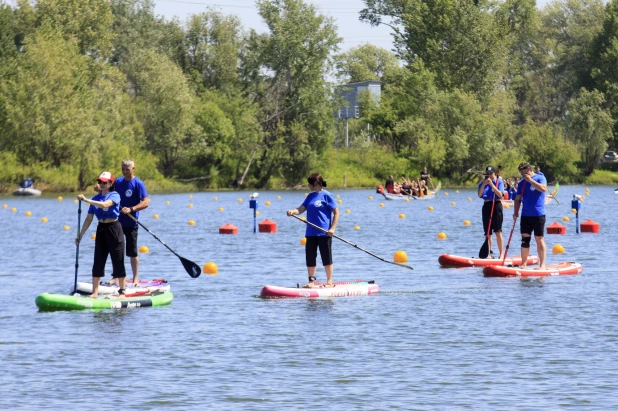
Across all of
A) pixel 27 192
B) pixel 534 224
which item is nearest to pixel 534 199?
pixel 534 224

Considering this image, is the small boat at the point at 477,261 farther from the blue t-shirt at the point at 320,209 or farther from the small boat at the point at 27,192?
the small boat at the point at 27,192

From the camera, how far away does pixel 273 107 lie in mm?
83125

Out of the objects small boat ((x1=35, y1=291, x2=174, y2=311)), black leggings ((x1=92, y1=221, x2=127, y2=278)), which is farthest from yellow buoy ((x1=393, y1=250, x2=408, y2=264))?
black leggings ((x1=92, y1=221, x2=127, y2=278))

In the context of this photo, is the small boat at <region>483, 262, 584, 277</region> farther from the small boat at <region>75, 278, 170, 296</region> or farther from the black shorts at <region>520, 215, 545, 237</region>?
the small boat at <region>75, 278, 170, 296</region>

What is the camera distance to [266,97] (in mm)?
83625


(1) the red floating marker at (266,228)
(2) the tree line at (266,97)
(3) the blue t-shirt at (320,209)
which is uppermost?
(2) the tree line at (266,97)

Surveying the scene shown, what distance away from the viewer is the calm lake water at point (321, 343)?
10367 millimetres

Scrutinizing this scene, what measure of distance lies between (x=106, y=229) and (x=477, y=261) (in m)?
8.54

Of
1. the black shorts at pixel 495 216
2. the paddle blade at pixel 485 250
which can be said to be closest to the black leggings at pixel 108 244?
the black shorts at pixel 495 216

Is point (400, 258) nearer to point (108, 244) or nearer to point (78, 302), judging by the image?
point (108, 244)

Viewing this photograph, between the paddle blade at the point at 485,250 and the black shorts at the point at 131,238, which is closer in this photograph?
the black shorts at the point at 131,238

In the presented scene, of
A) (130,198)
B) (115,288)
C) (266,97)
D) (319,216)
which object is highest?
(266,97)

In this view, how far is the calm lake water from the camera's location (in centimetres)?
1037

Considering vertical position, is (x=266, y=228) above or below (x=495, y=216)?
below
